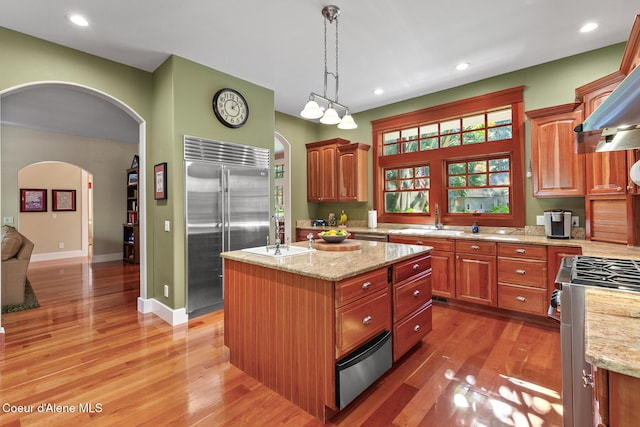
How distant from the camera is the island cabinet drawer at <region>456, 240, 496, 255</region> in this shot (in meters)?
3.37

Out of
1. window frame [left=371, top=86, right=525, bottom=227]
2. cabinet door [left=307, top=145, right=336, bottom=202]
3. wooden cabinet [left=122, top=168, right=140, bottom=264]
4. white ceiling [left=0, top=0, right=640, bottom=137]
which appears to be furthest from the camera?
wooden cabinet [left=122, top=168, right=140, bottom=264]

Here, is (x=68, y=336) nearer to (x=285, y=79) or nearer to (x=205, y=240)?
(x=205, y=240)

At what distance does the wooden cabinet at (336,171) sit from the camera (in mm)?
4949

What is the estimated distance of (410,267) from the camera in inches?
94.0

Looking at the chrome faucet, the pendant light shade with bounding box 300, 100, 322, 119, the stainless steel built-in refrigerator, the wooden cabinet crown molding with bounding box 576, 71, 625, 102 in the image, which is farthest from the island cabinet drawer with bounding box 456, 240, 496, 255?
the stainless steel built-in refrigerator

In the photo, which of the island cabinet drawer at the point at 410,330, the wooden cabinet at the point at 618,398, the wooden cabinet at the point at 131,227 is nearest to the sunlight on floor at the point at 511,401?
the island cabinet drawer at the point at 410,330

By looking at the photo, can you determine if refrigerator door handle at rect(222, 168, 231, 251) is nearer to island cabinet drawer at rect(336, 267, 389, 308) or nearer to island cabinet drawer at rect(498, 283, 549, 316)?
island cabinet drawer at rect(336, 267, 389, 308)

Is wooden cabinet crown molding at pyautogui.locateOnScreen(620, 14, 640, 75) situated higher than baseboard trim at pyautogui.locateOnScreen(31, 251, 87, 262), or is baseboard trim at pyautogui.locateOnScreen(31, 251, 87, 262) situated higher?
wooden cabinet crown molding at pyautogui.locateOnScreen(620, 14, 640, 75)

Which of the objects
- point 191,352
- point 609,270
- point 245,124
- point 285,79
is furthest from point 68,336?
point 609,270

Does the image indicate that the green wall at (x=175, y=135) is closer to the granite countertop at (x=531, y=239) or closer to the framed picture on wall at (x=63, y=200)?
the granite countertop at (x=531, y=239)

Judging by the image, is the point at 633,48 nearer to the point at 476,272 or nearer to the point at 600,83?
the point at 600,83

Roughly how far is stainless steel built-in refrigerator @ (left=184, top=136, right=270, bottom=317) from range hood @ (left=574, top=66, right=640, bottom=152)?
3.28m

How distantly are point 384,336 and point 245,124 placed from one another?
310 centimetres

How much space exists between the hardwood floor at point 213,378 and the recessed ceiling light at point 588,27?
291 centimetres
